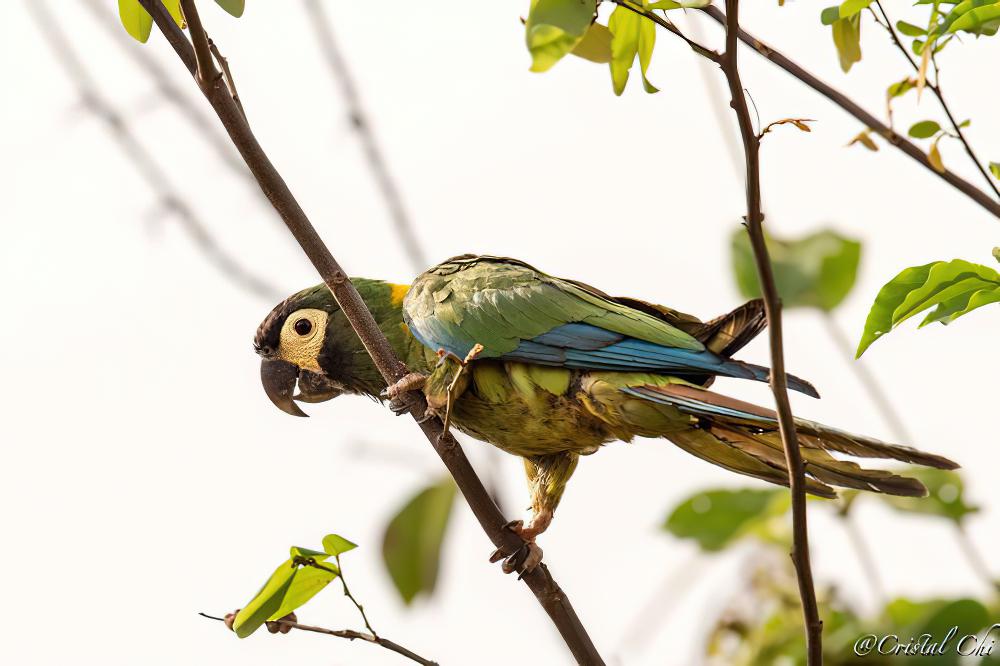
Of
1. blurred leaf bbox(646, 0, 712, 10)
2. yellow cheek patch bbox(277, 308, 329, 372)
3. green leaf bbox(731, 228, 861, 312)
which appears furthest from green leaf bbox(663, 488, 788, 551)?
blurred leaf bbox(646, 0, 712, 10)

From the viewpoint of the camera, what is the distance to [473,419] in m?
2.81

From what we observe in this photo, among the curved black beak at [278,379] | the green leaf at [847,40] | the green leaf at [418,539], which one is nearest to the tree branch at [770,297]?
the green leaf at [847,40]

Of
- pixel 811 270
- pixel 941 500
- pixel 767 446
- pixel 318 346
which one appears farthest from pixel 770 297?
pixel 318 346

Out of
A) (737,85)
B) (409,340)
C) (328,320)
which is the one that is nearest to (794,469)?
(737,85)

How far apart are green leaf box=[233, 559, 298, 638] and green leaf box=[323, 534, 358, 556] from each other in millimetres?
79

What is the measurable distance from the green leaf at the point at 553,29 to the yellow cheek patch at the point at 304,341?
6.27 feet

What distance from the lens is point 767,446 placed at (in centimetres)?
228

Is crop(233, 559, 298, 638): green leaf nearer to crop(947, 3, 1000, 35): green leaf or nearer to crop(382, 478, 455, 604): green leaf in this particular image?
crop(382, 478, 455, 604): green leaf

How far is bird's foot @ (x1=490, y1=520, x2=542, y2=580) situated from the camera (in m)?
2.55

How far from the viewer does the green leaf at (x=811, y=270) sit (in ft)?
10.4

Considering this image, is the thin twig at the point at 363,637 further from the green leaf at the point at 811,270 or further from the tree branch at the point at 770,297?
the green leaf at the point at 811,270

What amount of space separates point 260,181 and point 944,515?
6.89 ft

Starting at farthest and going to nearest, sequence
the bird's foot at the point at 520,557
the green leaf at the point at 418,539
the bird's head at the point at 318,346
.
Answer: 1. the bird's head at the point at 318,346
2. the green leaf at the point at 418,539
3. the bird's foot at the point at 520,557

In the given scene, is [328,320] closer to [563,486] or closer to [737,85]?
[563,486]
